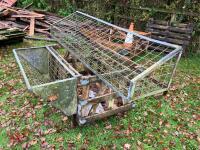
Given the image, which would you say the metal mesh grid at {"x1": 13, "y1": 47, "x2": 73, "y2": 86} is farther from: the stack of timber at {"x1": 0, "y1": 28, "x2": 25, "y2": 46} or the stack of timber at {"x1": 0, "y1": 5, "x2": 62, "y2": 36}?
the stack of timber at {"x1": 0, "y1": 5, "x2": 62, "y2": 36}

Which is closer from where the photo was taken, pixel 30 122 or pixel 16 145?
pixel 16 145

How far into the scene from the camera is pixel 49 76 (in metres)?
5.54

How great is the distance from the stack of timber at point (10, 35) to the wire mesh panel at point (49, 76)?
310cm

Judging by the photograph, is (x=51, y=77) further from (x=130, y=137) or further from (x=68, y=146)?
(x=130, y=137)

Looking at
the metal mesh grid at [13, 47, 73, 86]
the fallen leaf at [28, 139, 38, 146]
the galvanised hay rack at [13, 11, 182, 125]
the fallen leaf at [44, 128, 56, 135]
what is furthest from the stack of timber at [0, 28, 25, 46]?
the fallen leaf at [28, 139, 38, 146]

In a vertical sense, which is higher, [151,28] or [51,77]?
[151,28]

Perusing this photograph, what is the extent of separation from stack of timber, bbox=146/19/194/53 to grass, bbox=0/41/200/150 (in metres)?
2.63

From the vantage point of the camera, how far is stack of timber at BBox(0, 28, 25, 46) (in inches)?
309

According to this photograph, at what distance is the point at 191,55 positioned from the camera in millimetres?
8242

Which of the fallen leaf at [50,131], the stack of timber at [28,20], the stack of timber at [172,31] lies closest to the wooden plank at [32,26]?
the stack of timber at [28,20]

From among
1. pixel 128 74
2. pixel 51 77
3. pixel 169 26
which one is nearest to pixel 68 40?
pixel 51 77

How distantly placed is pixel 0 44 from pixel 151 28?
540 cm

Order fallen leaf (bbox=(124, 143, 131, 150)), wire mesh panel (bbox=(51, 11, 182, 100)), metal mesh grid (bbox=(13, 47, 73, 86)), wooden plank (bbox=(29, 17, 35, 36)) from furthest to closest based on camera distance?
wooden plank (bbox=(29, 17, 35, 36)) < metal mesh grid (bbox=(13, 47, 73, 86)) < fallen leaf (bbox=(124, 143, 131, 150)) < wire mesh panel (bbox=(51, 11, 182, 100))

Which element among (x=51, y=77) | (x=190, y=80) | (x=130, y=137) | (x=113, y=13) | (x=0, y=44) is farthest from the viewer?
(x=113, y=13)
